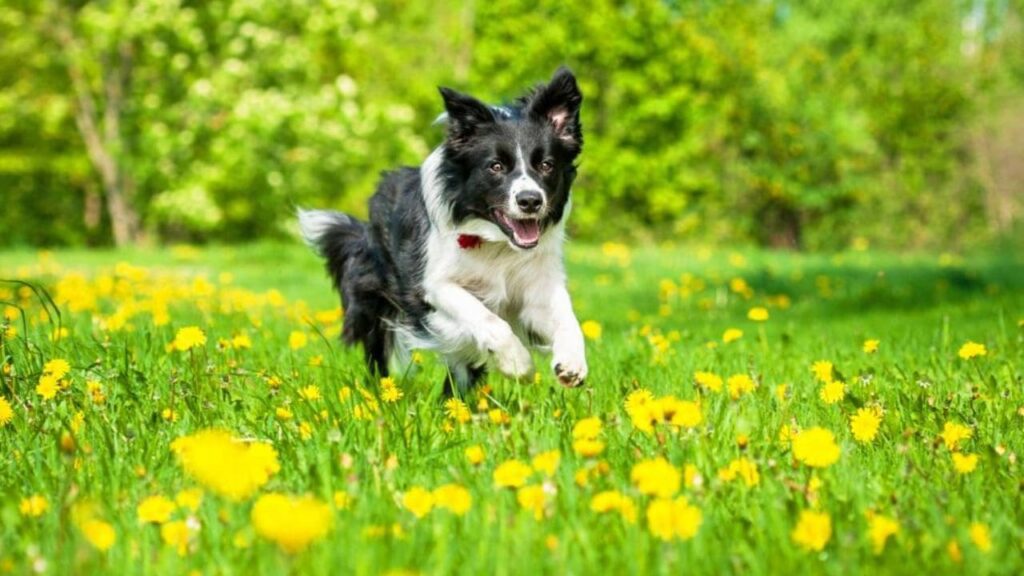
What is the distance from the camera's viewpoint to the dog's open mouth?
433 centimetres

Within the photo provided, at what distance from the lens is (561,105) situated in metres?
4.60

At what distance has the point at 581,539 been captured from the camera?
1965 millimetres

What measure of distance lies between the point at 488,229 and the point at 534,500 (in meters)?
2.46

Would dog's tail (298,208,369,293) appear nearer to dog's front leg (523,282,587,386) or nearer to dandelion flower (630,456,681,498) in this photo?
dog's front leg (523,282,587,386)

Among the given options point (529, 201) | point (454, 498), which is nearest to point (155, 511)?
point (454, 498)

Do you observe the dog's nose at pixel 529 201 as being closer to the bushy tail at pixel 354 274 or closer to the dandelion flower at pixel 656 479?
the bushy tail at pixel 354 274

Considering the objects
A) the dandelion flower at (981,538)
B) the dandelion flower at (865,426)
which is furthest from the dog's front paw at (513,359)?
the dandelion flower at (981,538)

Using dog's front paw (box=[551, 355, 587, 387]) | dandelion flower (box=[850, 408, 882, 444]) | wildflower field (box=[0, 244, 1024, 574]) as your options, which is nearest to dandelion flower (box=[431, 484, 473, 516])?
wildflower field (box=[0, 244, 1024, 574])

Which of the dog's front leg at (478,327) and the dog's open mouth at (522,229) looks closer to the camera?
the dog's front leg at (478,327)

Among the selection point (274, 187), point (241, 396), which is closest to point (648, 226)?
point (274, 187)

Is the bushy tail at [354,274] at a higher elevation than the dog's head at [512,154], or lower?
lower

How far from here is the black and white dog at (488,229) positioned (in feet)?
14.3

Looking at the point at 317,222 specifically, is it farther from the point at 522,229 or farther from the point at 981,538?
the point at 981,538

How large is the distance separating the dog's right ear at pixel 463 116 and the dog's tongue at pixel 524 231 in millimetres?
475
